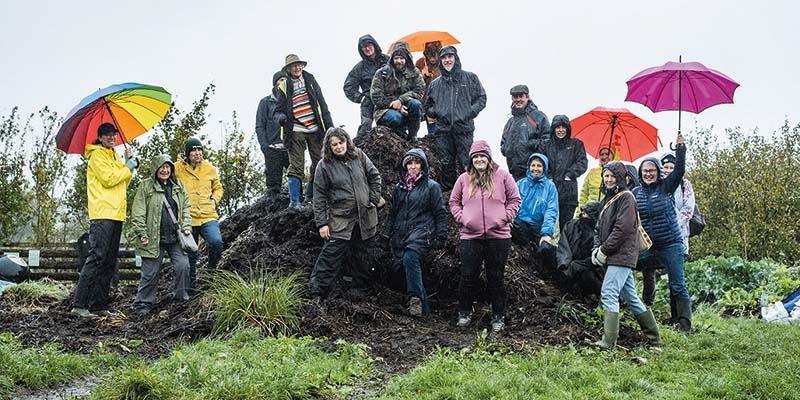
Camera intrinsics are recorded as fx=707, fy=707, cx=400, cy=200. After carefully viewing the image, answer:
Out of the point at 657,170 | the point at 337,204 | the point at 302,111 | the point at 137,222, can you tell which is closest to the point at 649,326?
the point at 657,170

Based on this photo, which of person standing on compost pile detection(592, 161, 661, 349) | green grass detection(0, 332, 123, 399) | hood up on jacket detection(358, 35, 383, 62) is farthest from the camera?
hood up on jacket detection(358, 35, 383, 62)

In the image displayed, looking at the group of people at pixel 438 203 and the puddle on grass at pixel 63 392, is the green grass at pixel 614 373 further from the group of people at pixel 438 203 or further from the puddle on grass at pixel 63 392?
the puddle on grass at pixel 63 392

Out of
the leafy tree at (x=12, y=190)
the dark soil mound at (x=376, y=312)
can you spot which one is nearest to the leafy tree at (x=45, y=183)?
the leafy tree at (x=12, y=190)

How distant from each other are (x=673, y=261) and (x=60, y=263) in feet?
41.8

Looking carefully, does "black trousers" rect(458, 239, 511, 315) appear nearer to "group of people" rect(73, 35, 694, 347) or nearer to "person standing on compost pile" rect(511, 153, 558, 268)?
"group of people" rect(73, 35, 694, 347)

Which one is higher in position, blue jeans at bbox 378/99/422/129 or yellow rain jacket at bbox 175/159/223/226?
blue jeans at bbox 378/99/422/129

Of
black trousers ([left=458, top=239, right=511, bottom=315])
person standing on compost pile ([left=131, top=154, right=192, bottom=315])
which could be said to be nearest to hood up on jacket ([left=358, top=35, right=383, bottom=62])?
person standing on compost pile ([left=131, top=154, right=192, bottom=315])

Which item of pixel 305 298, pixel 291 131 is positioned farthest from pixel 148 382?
pixel 291 131

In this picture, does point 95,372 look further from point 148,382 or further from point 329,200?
point 329,200

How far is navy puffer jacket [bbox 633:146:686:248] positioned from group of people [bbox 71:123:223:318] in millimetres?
5413

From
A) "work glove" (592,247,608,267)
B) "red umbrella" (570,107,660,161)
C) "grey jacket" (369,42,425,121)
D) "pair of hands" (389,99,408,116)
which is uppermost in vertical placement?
"grey jacket" (369,42,425,121)

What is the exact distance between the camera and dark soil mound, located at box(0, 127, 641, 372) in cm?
737

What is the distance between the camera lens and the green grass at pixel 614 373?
5.56 metres

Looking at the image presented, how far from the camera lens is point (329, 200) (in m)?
8.22
